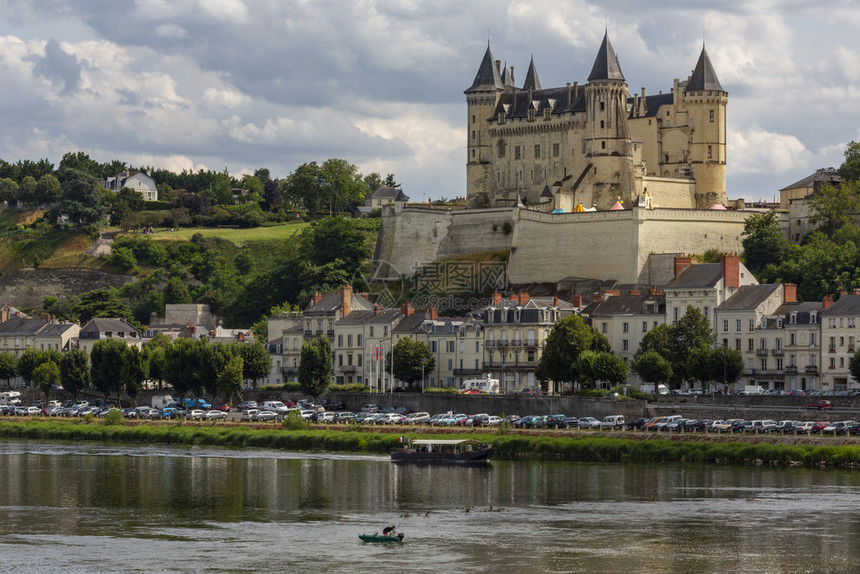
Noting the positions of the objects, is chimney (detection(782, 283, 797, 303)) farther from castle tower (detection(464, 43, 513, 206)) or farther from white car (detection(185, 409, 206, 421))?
castle tower (detection(464, 43, 513, 206))

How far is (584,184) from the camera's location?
102 meters

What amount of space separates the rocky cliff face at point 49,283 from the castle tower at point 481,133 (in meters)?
35.7

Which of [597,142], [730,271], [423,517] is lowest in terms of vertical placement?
[423,517]

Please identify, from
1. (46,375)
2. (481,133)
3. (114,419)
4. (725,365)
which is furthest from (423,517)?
(481,133)

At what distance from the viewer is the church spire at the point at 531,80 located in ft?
363

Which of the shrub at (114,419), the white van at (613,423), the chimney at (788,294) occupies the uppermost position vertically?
the chimney at (788,294)

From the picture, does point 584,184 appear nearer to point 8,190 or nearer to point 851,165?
point 851,165

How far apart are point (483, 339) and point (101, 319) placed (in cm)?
3179

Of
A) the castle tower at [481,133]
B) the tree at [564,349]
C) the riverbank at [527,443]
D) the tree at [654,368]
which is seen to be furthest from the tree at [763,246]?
the riverbank at [527,443]

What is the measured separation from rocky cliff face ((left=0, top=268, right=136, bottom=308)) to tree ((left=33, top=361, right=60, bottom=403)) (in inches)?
1615

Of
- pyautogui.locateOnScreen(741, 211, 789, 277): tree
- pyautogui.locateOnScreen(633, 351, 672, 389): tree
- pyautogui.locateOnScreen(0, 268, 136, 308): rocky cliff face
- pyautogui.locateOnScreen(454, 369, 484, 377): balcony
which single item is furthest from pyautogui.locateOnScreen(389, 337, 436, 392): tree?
pyautogui.locateOnScreen(0, 268, 136, 308): rocky cliff face

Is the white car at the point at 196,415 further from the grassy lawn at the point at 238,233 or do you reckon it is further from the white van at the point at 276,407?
the grassy lawn at the point at 238,233

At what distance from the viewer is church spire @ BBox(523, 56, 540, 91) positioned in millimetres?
110750

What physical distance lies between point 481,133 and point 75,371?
35658 millimetres
